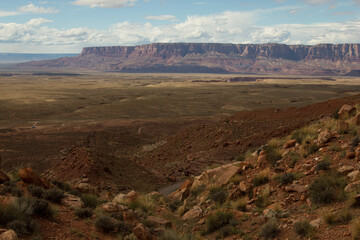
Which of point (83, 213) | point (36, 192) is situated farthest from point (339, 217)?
point (36, 192)

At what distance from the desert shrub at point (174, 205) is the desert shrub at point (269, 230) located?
4780 mm

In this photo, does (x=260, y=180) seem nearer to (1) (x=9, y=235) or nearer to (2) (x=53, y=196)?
(2) (x=53, y=196)

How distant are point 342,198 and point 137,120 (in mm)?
47704

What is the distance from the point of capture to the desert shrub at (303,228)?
7840 mm

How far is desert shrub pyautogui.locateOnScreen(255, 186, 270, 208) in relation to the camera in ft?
34.1

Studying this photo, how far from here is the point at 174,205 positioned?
13.0 m

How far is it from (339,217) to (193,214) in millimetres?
4768

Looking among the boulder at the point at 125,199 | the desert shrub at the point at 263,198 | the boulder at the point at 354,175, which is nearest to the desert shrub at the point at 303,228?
the desert shrub at the point at 263,198

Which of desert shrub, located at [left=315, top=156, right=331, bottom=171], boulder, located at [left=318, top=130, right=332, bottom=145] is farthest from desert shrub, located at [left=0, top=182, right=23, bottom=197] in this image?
boulder, located at [left=318, top=130, right=332, bottom=145]

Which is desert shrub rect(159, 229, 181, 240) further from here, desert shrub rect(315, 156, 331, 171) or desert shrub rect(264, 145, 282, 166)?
desert shrub rect(264, 145, 282, 166)

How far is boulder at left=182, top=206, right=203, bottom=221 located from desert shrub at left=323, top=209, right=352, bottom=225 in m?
4.28

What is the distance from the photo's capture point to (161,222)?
972cm

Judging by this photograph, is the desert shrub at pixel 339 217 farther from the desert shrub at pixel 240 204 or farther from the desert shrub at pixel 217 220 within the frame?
the desert shrub at pixel 240 204

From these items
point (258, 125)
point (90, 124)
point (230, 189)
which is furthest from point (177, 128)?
point (230, 189)
